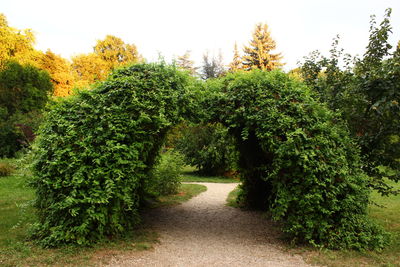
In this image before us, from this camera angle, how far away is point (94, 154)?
5195 mm

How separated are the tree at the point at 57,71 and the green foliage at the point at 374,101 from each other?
2620 centimetres

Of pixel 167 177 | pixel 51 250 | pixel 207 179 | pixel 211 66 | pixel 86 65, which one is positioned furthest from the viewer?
pixel 211 66

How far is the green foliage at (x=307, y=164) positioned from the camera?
5473mm

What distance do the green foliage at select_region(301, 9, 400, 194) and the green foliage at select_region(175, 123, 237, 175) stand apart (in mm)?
9514

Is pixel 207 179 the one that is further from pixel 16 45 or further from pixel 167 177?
pixel 16 45

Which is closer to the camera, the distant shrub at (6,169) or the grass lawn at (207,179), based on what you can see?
the distant shrub at (6,169)

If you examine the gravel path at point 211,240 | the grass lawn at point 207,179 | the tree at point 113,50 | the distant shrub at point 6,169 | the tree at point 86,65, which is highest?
the tree at point 113,50

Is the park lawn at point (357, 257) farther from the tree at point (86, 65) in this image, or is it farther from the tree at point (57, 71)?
the tree at point (86, 65)

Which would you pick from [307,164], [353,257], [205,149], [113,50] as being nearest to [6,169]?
[205,149]

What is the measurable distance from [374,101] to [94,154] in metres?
5.68

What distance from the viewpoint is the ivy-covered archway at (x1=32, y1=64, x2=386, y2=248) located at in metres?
5.19

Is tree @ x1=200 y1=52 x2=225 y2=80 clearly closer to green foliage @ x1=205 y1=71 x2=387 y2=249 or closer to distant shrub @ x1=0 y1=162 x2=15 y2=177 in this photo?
distant shrub @ x1=0 y1=162 x2=15 y2=177

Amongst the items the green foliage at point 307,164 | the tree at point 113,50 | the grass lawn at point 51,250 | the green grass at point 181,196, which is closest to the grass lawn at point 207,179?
the green grass at point 181,196

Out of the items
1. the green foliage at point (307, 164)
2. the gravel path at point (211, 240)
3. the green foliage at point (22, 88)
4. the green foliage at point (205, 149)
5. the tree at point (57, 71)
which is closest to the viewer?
the gravel path at point (211, 240)
